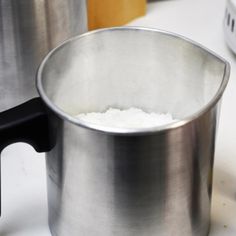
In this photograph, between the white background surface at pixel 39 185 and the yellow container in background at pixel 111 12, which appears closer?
the white background surface at pixel 39 185

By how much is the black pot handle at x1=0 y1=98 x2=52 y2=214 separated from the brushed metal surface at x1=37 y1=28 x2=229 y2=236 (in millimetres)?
10

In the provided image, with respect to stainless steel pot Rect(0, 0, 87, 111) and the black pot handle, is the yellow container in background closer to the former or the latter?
stainless steel pot Rect(0, 0, 87, 111)

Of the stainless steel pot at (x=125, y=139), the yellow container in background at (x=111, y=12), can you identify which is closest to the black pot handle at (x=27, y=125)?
the stainless steel pot at (x=125, y=139)

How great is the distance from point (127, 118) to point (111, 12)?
19 cm

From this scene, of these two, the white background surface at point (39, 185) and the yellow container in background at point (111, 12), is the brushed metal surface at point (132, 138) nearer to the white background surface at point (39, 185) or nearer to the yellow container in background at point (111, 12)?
the white background surface at point (39, 185)

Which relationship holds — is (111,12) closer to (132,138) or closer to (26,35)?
(26,35)

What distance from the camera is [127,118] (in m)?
0.42

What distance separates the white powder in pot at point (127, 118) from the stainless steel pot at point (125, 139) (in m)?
0.01

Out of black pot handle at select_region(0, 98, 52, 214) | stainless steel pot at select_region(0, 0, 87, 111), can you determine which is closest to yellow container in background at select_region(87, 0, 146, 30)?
stainless steel pot at select_region(0, 0, 87, 111)

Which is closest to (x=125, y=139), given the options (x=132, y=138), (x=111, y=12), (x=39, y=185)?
(x=132, y=138)

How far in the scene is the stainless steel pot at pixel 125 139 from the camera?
0.32m

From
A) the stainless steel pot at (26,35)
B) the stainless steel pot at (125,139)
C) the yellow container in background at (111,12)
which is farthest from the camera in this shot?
the yellow container in background at (111,12)

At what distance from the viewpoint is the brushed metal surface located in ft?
1.06

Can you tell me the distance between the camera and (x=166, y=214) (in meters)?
0.35
